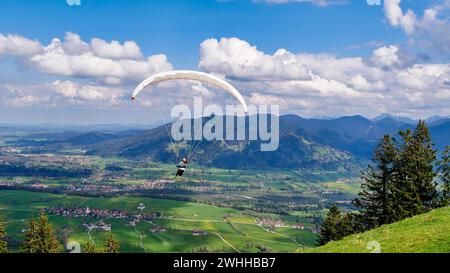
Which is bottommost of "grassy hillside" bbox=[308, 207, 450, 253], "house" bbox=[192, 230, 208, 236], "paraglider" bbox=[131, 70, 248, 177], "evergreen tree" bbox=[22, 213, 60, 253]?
"house" bbox=[192, 230, 208, 236]

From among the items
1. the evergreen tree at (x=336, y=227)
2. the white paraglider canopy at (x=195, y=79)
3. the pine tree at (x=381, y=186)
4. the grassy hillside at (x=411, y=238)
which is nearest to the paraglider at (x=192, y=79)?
the white paraglider canopy at (x=195, y=79)

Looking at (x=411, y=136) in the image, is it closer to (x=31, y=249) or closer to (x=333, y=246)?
(x=333, y=246)

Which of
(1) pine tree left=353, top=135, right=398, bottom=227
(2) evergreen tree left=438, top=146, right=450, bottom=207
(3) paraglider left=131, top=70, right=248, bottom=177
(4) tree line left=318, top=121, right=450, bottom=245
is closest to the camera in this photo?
(3) paraglider left=131, top=70, right=248, bottom=177

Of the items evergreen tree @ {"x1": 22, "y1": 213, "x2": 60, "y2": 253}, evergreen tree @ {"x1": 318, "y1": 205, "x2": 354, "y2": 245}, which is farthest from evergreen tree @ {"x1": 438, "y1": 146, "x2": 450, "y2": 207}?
evergreen tree @ {"x1": 22, "y1": 213, "x2": 60, "y2": 253}

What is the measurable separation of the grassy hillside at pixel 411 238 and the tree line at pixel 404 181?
1617 cm

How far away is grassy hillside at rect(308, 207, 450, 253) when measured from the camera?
21.4m

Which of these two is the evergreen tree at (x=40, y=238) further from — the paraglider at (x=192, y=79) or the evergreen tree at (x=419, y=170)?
the evergreen tree at (x=419, y=170)

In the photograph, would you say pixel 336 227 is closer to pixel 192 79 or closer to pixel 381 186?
pixel 381 186

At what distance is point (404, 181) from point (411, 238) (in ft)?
88.7

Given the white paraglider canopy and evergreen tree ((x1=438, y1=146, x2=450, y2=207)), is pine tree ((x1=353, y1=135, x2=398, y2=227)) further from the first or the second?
the white paraglider canopy

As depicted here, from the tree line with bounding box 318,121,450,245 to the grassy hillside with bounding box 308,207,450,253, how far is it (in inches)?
637
